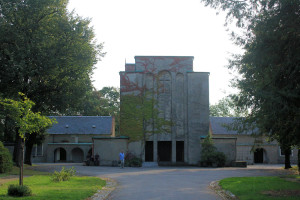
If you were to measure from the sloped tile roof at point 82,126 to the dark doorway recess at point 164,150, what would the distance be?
13.0 m

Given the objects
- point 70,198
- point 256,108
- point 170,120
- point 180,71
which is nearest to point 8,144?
point 170,120

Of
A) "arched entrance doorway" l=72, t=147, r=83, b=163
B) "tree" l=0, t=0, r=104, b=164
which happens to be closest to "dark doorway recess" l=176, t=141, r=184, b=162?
"tree" l=0, t=0, r=104, b=164

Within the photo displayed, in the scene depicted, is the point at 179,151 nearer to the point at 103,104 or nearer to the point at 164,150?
the point at 164,150

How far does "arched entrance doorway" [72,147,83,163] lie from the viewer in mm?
46969

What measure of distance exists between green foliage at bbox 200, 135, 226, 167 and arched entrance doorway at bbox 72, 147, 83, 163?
21.5 metres

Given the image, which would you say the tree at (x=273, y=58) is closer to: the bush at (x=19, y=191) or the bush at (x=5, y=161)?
the bush at (x=19, y=191)

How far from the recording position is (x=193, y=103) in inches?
1437

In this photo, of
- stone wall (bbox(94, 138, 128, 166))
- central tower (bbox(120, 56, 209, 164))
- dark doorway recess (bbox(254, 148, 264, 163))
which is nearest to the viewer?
stone wall (bbox(94, 138, 128, 166))

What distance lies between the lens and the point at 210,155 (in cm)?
3222

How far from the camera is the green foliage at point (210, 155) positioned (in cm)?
3222

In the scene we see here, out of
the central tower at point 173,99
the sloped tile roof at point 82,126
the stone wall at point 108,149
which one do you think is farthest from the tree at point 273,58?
the sloped tile roof at point 82,126

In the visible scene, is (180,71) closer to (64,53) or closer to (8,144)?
(64,53)

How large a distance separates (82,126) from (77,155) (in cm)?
468

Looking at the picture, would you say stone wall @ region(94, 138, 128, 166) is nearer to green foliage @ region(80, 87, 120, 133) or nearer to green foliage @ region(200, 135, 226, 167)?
green foliage @ region(200, 135, 226, 167)
